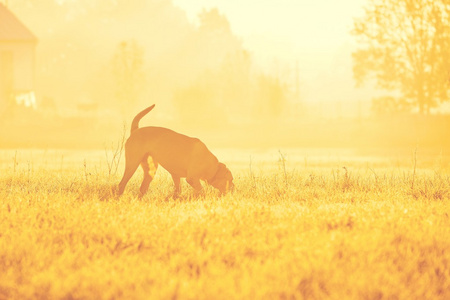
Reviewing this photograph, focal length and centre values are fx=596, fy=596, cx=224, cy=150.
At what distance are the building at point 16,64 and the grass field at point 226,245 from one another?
33.7 m

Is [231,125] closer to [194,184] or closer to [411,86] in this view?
[411,86]

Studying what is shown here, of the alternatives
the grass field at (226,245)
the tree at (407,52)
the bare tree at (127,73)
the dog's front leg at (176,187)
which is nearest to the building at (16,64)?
the bare tree at (127,73)

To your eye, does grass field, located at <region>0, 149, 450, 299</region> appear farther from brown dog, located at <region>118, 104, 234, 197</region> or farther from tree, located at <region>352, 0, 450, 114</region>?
tree, located at <region>352, 0, 450, 114</region>

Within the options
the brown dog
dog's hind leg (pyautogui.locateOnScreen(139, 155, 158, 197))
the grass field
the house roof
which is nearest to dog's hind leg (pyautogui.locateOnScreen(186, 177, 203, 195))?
the brown dog

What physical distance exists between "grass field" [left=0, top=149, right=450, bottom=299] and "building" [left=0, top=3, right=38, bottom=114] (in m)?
33.7

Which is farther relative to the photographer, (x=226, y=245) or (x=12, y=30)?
(x=12, y=30)

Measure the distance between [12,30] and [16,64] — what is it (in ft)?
8.07

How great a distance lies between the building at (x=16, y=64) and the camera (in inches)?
1626

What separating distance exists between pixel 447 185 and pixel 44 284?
835cm

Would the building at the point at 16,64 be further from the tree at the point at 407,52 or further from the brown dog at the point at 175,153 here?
the brown dog at the point at 175,153

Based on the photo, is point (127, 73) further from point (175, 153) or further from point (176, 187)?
point (175, 153)

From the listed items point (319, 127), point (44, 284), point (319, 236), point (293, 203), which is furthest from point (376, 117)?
point (44, 284)

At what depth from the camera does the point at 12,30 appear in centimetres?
4206

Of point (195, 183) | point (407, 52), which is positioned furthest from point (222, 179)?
point (407, 52)
